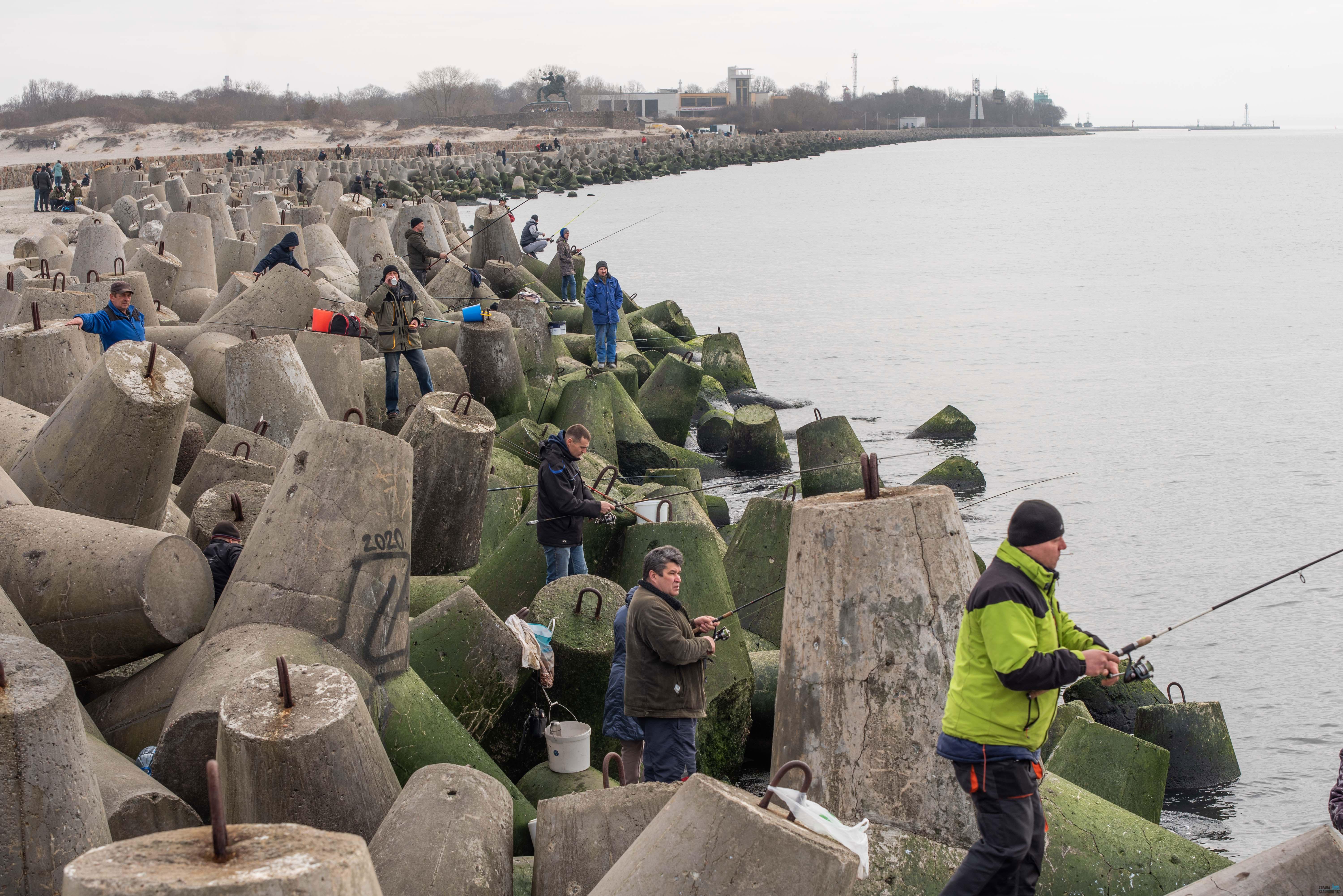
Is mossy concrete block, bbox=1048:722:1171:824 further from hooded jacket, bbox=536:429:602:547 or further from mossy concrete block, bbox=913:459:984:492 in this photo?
mossy concrete block, bbox=913:459:984:492

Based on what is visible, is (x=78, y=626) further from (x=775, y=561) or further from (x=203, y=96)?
(x=203, y=96)

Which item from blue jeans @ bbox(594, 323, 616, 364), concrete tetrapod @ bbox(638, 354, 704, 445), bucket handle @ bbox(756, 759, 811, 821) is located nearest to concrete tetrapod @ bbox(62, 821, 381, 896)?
bucket handle @ bbox(756, 759, 811, 821)

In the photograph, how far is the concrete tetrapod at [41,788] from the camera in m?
3.77

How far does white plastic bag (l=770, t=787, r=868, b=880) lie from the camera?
354 centimetres

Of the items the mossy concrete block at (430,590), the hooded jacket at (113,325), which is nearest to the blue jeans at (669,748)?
the mossy concrete block at (430,590)

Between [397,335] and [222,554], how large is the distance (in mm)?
4779

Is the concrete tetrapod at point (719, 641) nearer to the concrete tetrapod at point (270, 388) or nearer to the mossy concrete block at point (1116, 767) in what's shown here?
the mossy concrete block at point (1116, 767)

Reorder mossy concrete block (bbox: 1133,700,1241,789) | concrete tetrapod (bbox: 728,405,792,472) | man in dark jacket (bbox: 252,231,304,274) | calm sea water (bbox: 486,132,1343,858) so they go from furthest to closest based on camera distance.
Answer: concrete tetrapod (bbox: 728,405,792,472) < man in dark jacket (bbox: 252,231,304,274) < calm sea water (bbox: 486,132,1343,858) < mossy concrete block (bbox: 1133,700,1241,789)

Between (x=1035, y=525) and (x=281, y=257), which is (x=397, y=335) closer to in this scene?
(x=281, y=257)

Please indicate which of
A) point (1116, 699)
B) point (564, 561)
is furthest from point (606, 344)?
point (1116, 699)

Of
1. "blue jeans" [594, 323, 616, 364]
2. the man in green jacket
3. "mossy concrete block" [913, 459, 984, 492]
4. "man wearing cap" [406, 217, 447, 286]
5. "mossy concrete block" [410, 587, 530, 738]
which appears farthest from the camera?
"man wearing cap" [406, 217, 447, 286]

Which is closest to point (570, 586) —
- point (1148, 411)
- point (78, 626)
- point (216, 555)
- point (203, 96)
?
point (216, 555)

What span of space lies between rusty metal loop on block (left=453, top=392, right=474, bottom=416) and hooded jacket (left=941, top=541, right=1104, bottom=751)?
181 inches

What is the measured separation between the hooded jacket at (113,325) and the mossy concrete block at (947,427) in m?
10.7
